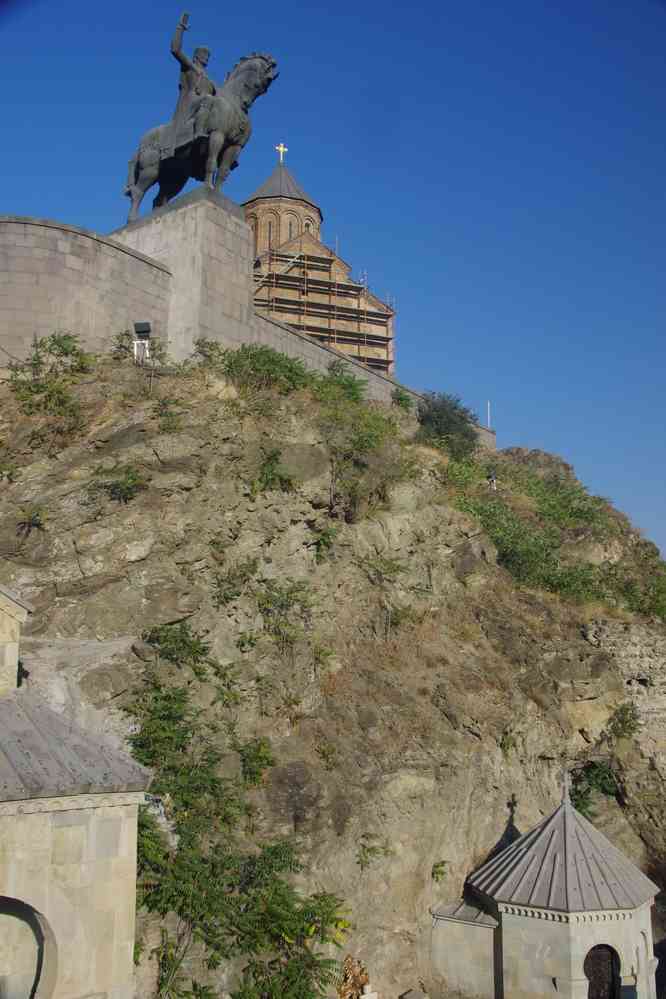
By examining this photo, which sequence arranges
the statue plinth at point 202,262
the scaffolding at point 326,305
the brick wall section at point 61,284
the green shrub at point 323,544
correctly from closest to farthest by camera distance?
the green shrub at point 323,544 → the brick wall section at point 61,284 → the statue plinth at point 202,262 → the scaffolding at point 326,305

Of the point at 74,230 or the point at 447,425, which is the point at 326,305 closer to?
the point at 447,425

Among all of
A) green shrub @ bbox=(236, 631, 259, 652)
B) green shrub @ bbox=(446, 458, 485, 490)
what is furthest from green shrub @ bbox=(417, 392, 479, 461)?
green shrub @ bbox=(236, 631, 259, 652)

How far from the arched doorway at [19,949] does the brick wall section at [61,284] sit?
39.3 ft

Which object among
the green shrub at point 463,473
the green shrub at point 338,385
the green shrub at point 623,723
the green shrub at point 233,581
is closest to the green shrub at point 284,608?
the green shrub at point 233,581

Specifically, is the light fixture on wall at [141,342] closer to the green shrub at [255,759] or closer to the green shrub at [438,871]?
the green shrub at [255,759]

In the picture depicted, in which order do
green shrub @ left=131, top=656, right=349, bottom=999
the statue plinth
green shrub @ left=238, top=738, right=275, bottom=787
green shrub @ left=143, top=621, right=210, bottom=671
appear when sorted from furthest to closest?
the statue plinth, green shrub @ left=143, top=621, right=210, bottom=671, green shrub @ left=238, top=738, right=275, bottom=787, green shrub @ left=131, top=656, right=349, bottom=999

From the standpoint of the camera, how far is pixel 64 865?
31.2 feet

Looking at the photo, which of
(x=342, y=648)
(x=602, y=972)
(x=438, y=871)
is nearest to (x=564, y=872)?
(x=602, y=972)

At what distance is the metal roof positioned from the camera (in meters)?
14.4

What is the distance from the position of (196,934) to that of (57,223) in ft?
46.5

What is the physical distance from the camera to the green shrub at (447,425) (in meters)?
27.7

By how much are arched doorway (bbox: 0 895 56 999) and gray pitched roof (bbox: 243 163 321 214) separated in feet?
130

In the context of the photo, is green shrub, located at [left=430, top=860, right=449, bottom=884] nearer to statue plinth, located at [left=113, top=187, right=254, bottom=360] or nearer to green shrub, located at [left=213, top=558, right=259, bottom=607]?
green shrub, located at [left=213, top=558, right=259, bottom=607]

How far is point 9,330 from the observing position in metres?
18.8
